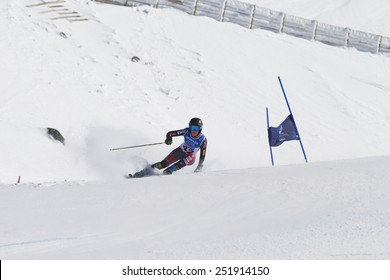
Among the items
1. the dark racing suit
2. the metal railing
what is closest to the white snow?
the metal railing

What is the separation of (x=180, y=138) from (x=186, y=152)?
16.8ft

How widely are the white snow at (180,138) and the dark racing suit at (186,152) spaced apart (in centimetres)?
84

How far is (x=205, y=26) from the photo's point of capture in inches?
1135

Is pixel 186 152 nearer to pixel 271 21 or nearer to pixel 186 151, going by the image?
pixel 186 151

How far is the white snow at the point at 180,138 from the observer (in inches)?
277

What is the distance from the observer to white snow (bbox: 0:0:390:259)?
7.04 m

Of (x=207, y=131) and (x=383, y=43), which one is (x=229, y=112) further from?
(x=383, y=43)

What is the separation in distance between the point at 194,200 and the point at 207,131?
12.2 metres

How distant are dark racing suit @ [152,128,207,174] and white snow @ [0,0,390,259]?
84cm

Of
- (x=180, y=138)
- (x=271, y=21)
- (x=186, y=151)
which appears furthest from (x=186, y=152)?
(x=271, y=21)

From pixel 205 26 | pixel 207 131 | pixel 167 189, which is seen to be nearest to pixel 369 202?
pixel 167 189

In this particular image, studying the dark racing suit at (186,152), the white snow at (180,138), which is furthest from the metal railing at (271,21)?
the dark racing suit at (186,152)

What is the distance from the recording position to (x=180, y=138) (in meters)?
19.4

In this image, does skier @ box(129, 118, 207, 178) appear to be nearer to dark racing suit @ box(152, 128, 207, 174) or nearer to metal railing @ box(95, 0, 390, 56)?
dark racing suit @ box(152, 128, 207, 174)
